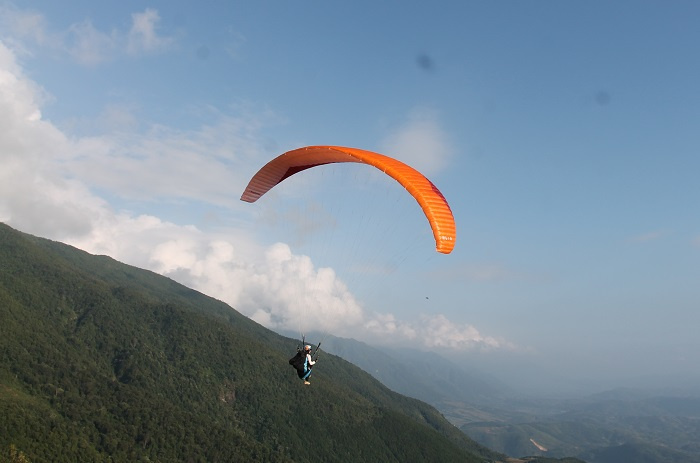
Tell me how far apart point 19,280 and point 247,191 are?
→ 191 m

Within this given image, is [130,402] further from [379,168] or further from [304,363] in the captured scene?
[379,168]

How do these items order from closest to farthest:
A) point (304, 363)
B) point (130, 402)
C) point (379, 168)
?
1. point (304, 363)
2. point (379, 168)
3. point (130, 402)

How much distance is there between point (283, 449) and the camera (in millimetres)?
165500

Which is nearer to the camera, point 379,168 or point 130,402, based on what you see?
point 379,168

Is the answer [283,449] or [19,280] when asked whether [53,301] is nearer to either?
[19,280]

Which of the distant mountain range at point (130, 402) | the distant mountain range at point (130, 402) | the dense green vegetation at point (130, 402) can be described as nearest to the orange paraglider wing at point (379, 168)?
the distant mountain range at point (130, 402)

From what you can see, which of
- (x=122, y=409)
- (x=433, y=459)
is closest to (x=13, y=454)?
(x=122, y=409)

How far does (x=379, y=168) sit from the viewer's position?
23.1 m

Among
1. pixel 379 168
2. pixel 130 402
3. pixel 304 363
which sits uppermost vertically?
pixel 379 168

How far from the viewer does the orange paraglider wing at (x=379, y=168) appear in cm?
2105

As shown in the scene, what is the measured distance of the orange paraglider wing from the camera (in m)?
21.1

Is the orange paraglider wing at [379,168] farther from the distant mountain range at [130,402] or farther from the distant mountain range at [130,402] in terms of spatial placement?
the distant mountain range at [130,402]

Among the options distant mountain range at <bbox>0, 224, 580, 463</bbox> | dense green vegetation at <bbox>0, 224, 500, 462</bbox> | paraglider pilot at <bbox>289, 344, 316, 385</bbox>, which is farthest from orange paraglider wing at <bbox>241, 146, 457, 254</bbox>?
distant mountain range at <bbox>0, 224, 580, 463</bbox>

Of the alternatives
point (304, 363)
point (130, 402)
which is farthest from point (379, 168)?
point (130, 402)
